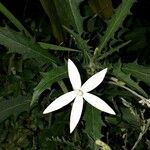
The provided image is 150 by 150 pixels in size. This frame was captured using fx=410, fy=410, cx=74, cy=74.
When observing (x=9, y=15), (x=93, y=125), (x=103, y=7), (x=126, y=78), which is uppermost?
(x=9, y=15)

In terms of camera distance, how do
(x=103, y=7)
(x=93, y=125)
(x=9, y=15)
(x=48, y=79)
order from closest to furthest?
(x=48, y=79) → (x=93, y=125) → (x=9, y=15) → (x=103, y=7)

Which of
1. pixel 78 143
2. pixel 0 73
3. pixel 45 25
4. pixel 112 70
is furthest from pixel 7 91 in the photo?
pixel 112 70

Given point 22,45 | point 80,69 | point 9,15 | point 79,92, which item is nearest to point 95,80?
point 79,92

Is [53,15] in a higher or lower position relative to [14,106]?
higher

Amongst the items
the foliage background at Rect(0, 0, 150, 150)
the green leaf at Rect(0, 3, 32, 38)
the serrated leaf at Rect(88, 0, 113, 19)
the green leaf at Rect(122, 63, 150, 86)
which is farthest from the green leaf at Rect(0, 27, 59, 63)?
the serrated leaf at Rect(88, 0, 113, 19)

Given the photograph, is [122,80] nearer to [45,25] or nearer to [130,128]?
[130,128]

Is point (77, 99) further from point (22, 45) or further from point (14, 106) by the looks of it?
point (14, 106)

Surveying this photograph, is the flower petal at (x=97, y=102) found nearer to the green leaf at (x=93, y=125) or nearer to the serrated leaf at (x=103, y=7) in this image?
the green leaf at (x=93, y=125)

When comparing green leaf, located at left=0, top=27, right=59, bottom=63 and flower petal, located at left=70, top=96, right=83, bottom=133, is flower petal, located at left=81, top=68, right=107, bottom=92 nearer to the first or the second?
flower petal, located at left=70, top=96, right=83, bottom=133
